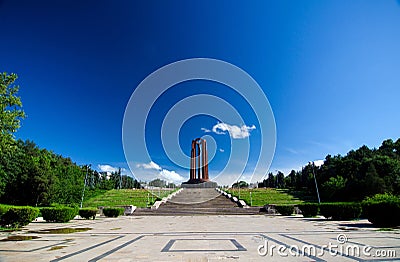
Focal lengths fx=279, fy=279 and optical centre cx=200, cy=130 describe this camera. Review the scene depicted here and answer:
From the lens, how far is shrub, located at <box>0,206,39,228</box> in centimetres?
1122

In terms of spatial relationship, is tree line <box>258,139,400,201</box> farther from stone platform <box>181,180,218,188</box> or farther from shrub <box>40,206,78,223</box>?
shrub <box>40,206,78,223</box>

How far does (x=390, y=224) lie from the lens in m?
11.0

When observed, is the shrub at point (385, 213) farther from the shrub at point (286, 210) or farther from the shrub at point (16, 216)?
the shrub at point (16, 216)

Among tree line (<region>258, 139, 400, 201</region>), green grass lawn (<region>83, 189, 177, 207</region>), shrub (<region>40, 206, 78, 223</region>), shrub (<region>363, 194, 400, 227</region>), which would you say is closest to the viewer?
shrub (<region>363, 194, 400, 227</region>)

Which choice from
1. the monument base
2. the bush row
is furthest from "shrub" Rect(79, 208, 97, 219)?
the monument base

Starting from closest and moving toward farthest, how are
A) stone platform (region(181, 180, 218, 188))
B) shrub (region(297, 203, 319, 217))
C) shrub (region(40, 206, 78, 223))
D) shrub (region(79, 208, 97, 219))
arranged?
1. shrub (region(40, 206, 78, 223))
2. shrub (region(297, 203, 319, 217))
3. shrub (region(79, 208, 97, 219))
4. stone platform (region(181, 180, 218, 188))

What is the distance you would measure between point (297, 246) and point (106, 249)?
435 cm

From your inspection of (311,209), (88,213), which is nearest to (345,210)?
(311,209)

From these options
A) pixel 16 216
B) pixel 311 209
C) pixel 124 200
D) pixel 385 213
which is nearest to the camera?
pixel 385 213

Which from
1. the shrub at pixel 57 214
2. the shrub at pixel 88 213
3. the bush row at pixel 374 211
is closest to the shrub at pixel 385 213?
the bush row at pixel 374 211

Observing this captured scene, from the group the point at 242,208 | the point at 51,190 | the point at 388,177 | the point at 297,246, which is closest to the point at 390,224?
the point at 297,246

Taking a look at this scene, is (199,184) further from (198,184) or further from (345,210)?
(345,210)

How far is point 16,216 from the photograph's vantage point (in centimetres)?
1131

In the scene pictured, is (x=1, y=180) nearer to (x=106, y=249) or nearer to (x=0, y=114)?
(x=0, y=114)
